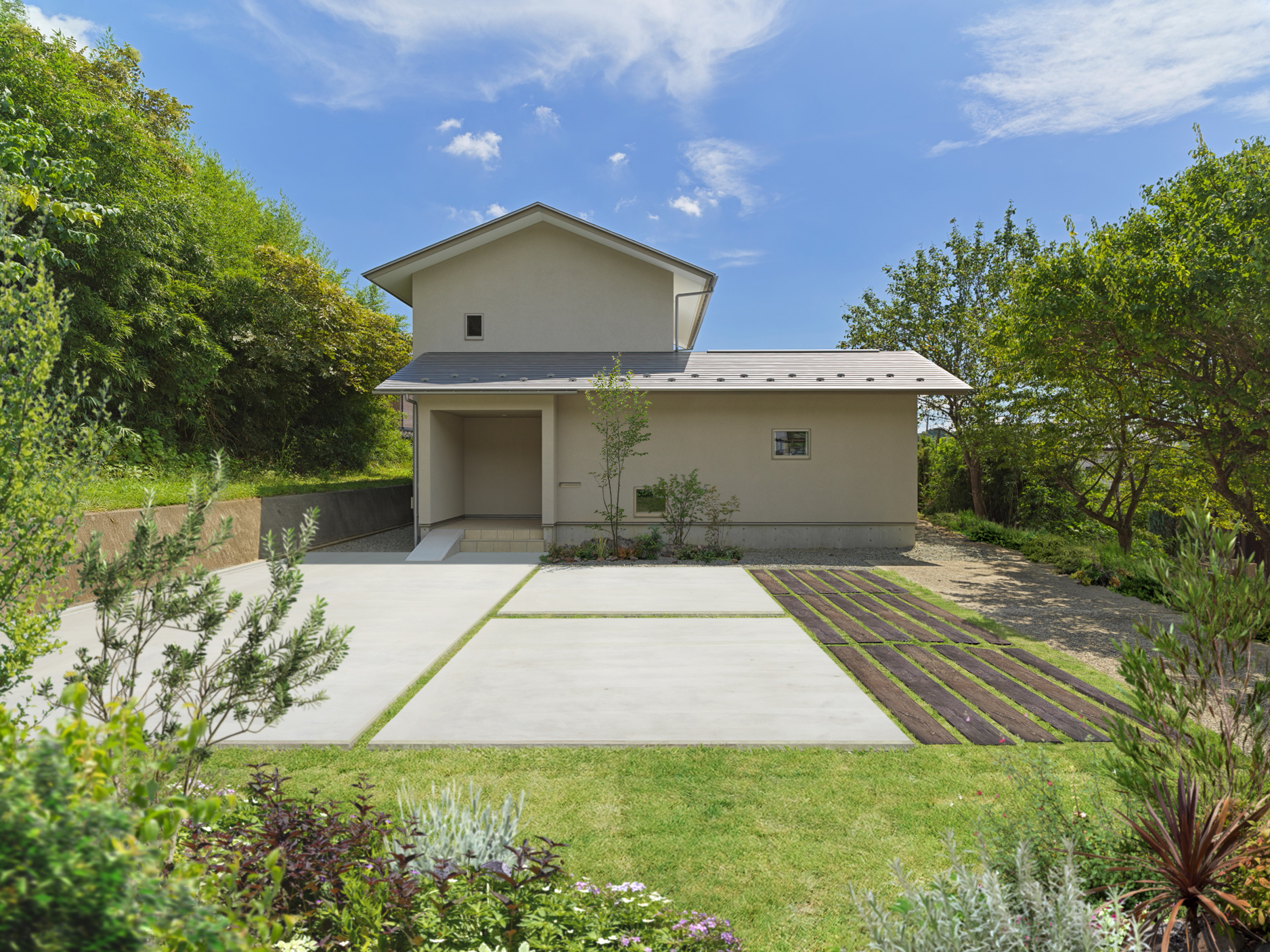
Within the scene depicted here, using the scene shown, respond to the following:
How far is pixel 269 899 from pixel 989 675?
219 inches

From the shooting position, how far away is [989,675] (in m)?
5.23

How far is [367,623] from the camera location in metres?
7.01

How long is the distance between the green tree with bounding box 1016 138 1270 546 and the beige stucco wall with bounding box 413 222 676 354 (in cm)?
740

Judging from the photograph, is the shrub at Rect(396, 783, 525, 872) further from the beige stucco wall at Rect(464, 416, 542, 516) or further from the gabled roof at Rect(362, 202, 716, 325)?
the beige stucco wall at Rect(464, 416, 542, 516)

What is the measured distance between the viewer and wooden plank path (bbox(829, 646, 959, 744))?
13.3 ft

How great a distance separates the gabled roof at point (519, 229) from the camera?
520 inches

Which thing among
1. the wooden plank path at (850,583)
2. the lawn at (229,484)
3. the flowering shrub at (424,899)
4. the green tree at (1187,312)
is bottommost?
the wooden plank path at (850,583)

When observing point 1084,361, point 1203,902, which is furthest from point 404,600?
point 1084,361

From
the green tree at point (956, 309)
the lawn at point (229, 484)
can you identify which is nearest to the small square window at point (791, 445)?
the green tree at point (956, 309)

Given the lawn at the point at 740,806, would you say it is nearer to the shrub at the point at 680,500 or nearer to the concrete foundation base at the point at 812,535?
the shrub at the point at 680,500

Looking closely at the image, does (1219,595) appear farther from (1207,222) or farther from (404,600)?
(1207,222)

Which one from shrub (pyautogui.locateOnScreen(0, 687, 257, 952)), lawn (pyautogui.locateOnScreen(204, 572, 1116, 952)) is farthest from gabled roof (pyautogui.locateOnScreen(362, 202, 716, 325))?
shrub (pyautogui.locateOnScreen(0, 687, 257, 952))

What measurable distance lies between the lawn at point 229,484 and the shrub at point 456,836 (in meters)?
2.09

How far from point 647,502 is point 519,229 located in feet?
22.0
